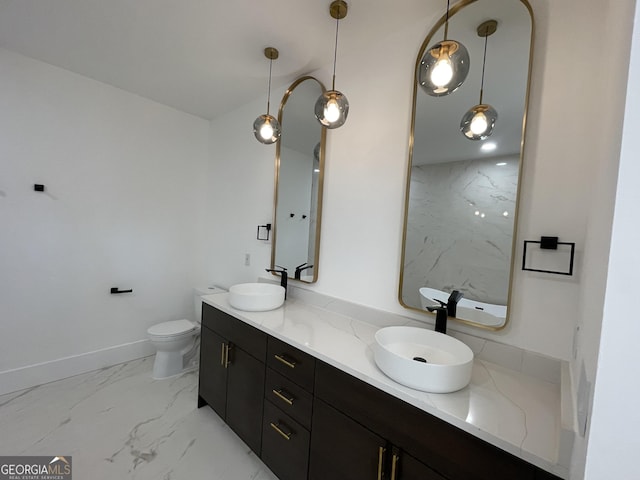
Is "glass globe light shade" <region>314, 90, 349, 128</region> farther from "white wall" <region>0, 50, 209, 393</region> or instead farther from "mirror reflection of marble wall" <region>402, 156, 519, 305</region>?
"white wall" <region>0, 50, 209, 393</region>

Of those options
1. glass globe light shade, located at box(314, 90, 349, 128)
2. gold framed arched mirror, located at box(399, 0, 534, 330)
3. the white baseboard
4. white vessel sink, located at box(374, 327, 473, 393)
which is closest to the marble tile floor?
the white baseboard

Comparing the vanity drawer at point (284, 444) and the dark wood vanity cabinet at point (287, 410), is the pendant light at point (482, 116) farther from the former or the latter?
the vanity drawer at point (284, 444)

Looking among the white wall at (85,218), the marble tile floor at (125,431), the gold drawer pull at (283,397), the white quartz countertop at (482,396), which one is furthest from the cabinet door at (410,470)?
the white wall at (85,218)

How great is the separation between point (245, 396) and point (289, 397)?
44 cm

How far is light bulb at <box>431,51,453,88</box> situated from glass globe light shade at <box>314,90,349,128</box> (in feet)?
1.67

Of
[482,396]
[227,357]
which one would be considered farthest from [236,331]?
[482,396]

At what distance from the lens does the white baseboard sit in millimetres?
2105

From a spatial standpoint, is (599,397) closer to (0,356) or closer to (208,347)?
(208,347)

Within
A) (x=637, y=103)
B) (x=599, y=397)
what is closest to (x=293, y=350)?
(x=599, y=397)

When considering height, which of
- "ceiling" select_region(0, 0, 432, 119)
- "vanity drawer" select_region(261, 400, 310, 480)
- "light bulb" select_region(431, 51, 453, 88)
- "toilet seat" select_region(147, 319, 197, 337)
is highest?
"ceiling" select_region(0, 0, 432, 119)

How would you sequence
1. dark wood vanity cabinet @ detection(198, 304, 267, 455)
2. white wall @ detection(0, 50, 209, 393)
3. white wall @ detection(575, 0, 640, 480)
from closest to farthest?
white wall @ detection(575, 0, 640, 480) < dark wood vanity cabinet @ detection(198, 304, 267, 455) < white wall @ detection(0, 50, 209, 393)

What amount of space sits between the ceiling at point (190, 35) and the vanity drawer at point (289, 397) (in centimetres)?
206

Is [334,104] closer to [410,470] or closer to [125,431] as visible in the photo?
[410,470]

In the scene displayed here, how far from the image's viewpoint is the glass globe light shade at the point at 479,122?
125 cm
